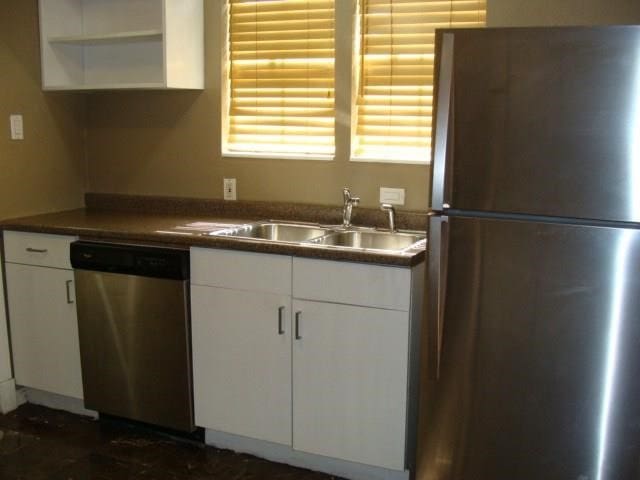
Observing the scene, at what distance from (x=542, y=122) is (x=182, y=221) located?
1.87 meters

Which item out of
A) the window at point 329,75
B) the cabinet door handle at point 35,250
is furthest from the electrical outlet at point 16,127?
the window at point 329,75

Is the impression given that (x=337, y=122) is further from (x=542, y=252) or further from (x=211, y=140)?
(x=542, y=252)

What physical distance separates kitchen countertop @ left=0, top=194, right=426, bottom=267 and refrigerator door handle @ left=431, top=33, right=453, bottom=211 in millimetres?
361

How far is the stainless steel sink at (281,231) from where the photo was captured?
328cm

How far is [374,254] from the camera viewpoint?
8.63ft

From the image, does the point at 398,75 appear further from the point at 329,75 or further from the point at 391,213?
the point at 391,213

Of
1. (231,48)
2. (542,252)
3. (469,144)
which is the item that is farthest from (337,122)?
(542,252)

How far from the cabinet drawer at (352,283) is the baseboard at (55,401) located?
52.3 inches

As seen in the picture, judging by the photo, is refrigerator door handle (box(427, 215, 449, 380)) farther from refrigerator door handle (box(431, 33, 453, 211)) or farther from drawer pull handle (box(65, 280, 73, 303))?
drawer pull handle (box(65, 280, 73, 303))

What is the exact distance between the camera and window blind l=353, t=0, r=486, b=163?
10.3 ft

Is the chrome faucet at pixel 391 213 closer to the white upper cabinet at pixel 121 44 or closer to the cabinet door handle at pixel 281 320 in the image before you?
the cabinet door handle at pixel 281 320

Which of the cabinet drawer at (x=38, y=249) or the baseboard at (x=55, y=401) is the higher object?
the cabinet drawer at (x=38, y=249)

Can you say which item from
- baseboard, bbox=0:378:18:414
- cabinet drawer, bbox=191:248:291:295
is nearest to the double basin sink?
cabinet drawer, bbox=191:248:291:295

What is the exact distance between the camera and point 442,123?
88.7 inches
